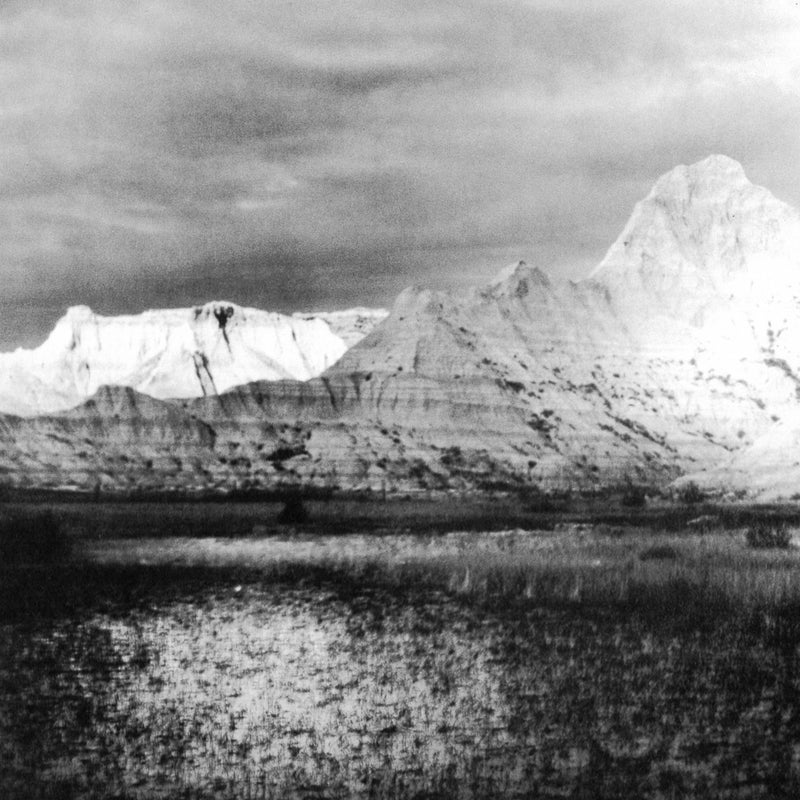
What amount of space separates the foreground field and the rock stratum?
70932 mm

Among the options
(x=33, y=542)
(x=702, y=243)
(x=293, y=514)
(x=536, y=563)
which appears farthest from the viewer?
(x=702, y=243)

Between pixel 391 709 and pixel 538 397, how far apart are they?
396 feet

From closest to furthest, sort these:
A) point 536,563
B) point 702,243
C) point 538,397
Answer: point 536,563, point 538,397, point 702,243

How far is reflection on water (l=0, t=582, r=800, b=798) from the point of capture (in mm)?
15438

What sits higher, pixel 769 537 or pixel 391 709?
pixel 769 537

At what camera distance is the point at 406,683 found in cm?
2100

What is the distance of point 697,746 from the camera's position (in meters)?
16.9

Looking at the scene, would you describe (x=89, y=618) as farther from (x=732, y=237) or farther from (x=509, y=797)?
(x=732, y=237)

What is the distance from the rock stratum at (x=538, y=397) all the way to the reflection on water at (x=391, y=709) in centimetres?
7870

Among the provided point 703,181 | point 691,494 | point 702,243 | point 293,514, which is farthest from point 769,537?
point 703,181

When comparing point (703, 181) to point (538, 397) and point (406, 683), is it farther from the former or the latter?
point (406, 683)

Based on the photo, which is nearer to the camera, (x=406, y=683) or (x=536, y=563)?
(x=406, y=683)

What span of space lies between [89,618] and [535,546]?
888 inches

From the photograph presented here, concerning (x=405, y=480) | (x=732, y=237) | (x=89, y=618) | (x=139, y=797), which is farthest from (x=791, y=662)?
(x=732, y=237)
